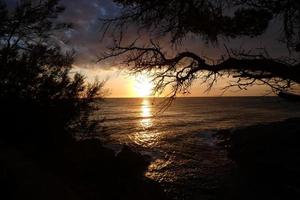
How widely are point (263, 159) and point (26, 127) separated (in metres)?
15.2

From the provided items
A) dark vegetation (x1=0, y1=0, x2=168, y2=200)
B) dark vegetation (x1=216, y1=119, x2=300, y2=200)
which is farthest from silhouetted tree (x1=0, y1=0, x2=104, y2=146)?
dark vegetation (x1=216, y1=119, x2=300, y2=200)

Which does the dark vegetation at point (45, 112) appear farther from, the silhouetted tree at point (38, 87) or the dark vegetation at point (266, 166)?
the dark vegetation at point (266, 166)

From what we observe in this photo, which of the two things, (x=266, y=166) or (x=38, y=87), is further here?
(x=266, y=166)

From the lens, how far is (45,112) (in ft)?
33.3

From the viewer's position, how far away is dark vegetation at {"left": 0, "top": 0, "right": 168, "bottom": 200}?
8.53 metres

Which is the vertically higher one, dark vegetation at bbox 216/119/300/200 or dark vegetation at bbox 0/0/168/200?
dark vegetation at bbox 0/0/168/200

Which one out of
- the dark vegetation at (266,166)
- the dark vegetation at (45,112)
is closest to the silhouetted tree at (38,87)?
the dark vegetation at (45,112)

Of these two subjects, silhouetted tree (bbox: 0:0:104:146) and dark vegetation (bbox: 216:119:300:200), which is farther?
dark vegetation (bbox: 216:119:300:200)

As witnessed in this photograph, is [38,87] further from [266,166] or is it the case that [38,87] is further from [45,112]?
[266,166]

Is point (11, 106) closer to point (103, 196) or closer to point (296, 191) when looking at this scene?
point (103, 196)

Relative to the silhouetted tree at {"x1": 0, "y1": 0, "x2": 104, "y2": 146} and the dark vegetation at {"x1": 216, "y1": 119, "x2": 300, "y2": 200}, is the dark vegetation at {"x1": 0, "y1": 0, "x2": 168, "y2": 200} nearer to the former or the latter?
the silhouetted tree at {"x1": 0, "y1": 0, "x2": 104, "y2": 146}

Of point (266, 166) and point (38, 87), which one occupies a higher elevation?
point (38, 87)

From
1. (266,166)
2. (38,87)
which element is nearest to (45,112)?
(38,87)

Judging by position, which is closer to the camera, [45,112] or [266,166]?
[45,112]
